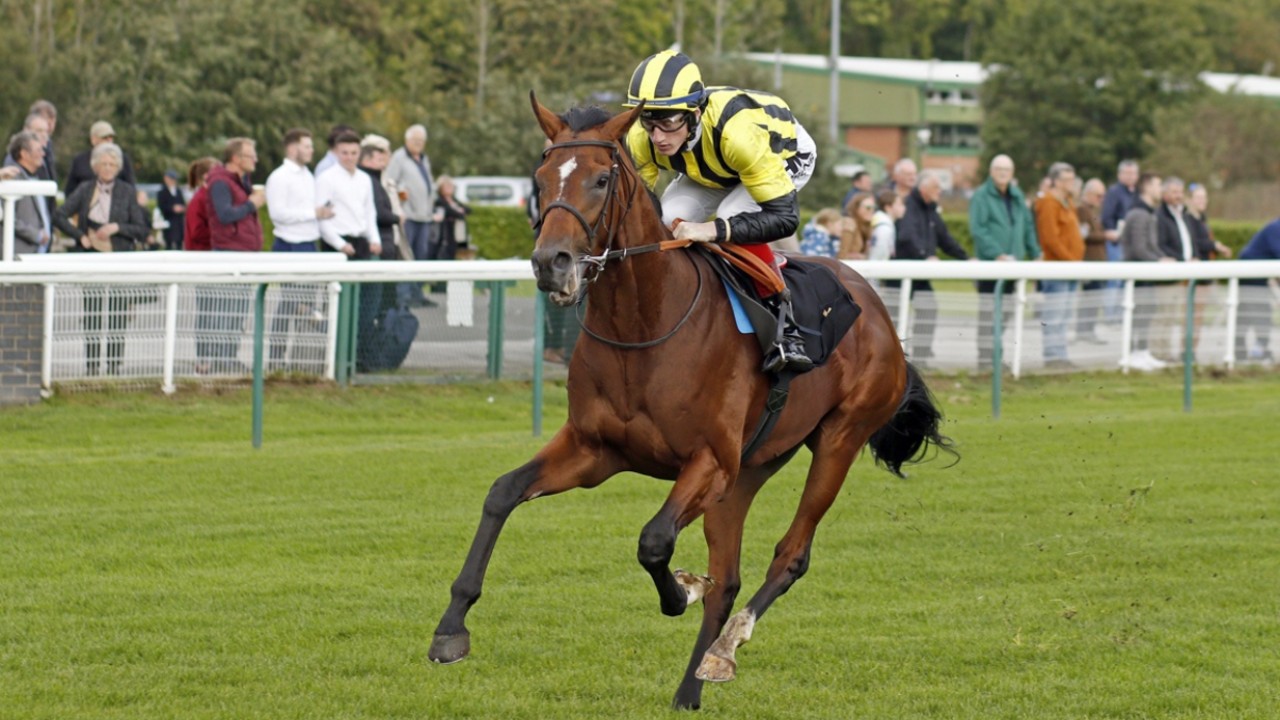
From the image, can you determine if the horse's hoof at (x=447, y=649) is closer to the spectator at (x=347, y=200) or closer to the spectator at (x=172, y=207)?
the spectator at (x=347, y=200)

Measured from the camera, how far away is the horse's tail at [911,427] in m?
6.48

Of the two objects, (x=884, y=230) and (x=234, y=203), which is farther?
(x=884, y=230)

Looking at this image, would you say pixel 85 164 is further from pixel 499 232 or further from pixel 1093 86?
pixel 1093 86

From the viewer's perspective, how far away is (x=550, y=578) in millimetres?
6590

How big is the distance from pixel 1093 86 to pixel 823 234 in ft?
145

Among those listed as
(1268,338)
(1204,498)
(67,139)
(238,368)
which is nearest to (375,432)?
(238,368)

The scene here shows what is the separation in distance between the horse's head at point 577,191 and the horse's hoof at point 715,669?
47.2 inches

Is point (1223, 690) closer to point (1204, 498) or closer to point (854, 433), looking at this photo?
point (854, 433)

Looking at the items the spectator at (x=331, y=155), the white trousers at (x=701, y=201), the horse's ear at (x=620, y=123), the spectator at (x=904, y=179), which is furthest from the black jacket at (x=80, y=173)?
the horse's ear at (x=620, y=123)

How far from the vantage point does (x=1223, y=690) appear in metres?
5.20

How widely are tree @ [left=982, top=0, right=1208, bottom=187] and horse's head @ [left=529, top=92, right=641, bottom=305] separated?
164ft

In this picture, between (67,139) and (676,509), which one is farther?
(67,139)

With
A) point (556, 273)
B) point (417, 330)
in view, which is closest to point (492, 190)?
point (417, 330)

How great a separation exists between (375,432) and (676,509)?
17.9 ft
